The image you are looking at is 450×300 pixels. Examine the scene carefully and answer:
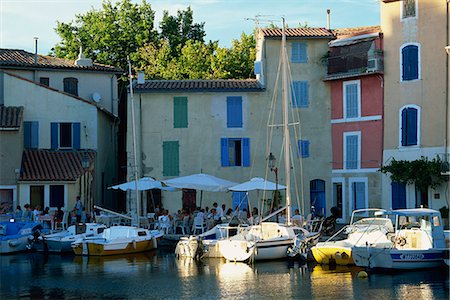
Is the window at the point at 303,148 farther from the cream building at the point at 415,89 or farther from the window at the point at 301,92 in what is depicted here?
the cream building at the point at 415,89

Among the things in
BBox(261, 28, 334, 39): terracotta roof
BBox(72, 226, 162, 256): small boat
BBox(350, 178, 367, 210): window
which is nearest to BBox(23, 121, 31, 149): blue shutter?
BBox(72, 226, 162, 256): small boat

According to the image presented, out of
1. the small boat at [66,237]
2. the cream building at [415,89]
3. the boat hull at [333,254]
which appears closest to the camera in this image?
the boat hull at [333,254]

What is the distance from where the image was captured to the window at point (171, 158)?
155ft

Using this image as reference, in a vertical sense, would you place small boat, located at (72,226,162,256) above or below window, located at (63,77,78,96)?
below

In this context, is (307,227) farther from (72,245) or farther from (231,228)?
(72,245)

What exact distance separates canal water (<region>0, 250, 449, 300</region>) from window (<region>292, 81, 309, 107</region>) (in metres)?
14.6

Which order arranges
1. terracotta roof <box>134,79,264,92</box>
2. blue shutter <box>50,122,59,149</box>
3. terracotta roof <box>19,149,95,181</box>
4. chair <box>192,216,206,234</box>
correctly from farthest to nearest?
blue shutter <box>50,122,59,149</box>, terracotta roof <box>134,79,264,92</box>, terracotta roof <box>19,149,95,181</box>, chair <box>192,216,206,234</box>

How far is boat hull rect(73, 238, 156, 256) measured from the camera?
123 feet

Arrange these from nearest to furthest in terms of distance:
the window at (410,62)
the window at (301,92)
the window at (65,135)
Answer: the window at (410,62)
the window at (301,92)
the window at (65,135)

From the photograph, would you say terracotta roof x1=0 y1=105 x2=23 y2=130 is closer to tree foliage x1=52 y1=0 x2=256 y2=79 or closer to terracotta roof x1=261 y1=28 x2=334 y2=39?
terracotta roof x1=261 y1=28 x2=334 y2=39

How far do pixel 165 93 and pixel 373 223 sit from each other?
17.3 meters

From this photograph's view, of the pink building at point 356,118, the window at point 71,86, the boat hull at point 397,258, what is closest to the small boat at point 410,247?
the boat hull at point 397,258

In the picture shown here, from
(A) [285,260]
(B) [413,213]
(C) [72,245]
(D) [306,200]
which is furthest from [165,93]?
(B) [413,213]

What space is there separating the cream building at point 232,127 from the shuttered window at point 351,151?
1.12m
